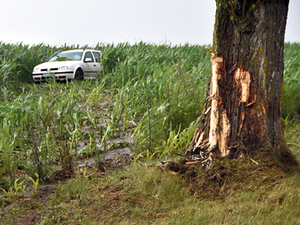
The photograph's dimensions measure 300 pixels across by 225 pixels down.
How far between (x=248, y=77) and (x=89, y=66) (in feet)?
36.7

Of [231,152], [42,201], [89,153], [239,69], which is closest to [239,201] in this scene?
[231,152]

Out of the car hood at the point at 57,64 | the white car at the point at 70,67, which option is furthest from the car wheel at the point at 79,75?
the car hood at the point at 57,64

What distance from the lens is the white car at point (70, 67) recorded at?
44.6 feet

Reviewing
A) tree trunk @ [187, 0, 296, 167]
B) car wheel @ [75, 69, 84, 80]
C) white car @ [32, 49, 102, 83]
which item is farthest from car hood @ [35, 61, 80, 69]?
tree trunk @ [187, 0, 296, 167]

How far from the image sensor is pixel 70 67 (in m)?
13.6

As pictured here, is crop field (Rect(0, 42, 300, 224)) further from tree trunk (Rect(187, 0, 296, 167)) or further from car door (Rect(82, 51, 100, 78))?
car door (Rect(82, 51, 100, 78))

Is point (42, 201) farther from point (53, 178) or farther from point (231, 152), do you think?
point (231, 152)

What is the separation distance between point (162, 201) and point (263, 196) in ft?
3.98

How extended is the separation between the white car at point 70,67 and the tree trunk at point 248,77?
31.4 feet

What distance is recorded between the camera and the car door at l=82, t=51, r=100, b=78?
1441 centimetres

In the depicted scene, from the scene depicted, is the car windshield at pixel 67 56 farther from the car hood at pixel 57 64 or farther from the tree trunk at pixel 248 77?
the tree trunk at pixel 248 77

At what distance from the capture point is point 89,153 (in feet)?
20.4

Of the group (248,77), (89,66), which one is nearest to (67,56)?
(89,66)

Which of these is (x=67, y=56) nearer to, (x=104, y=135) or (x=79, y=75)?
(x=79, y=75)
